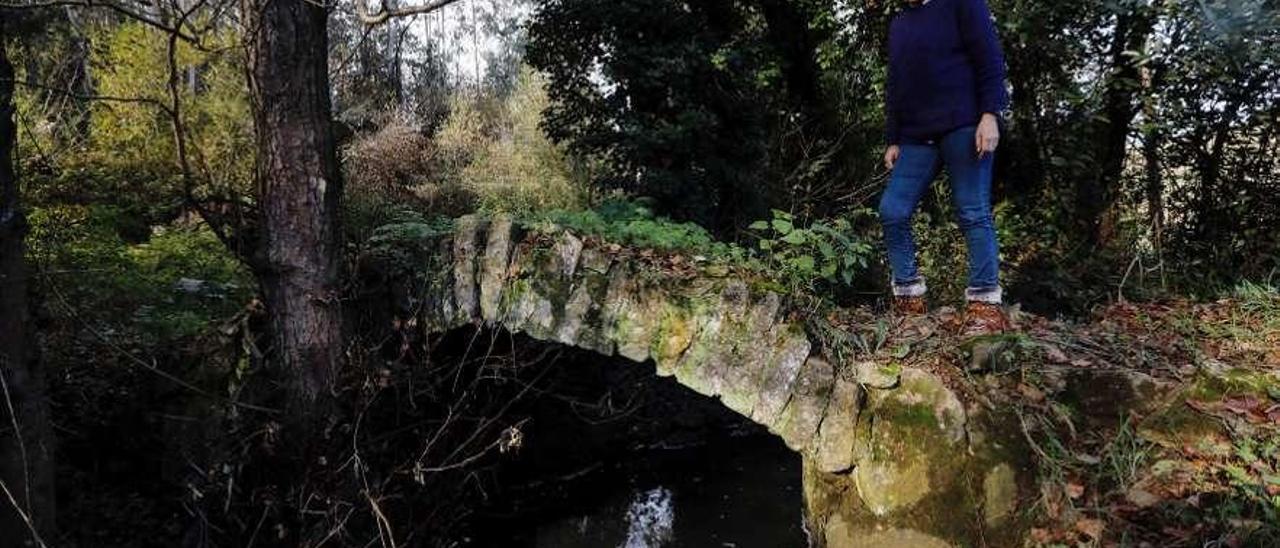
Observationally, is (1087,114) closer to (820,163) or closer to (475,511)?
(820,163)

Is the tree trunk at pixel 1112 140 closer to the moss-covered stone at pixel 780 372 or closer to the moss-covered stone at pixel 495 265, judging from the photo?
the moss-covered stone at pixel 780 372

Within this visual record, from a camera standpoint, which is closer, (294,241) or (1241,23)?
(294,241)

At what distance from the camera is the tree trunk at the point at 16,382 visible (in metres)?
3.23

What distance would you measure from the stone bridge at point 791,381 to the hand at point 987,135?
0.96 metres

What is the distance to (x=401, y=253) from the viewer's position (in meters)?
4.51

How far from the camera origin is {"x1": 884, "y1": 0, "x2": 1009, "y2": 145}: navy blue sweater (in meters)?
3.09

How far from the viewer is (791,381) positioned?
3.19 m

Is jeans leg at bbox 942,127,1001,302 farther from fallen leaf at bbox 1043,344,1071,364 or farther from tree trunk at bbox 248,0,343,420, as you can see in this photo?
tree trunk at bbox 248,0,343,420

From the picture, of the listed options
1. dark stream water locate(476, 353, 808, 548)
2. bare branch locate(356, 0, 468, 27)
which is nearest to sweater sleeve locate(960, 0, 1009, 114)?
bare branch locate(356, 0, 468, 27)

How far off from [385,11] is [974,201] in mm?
2514

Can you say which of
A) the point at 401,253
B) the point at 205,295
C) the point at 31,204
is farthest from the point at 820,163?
the point at 31,204

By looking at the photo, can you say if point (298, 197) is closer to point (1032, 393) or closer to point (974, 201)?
point (974, 201)

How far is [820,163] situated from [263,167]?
4885mm

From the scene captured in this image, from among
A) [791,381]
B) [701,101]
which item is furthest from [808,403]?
[701,101]
